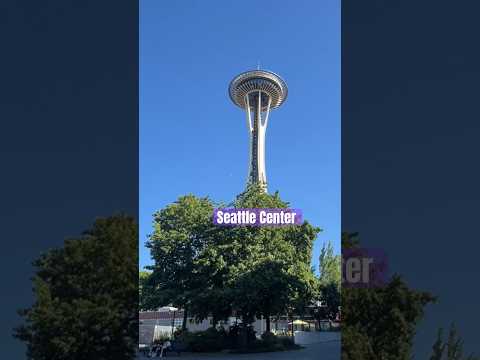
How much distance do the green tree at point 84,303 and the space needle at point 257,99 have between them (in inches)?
213

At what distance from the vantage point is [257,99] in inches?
755

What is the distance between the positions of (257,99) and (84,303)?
26.3 ft

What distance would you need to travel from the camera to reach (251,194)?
56.2 ft

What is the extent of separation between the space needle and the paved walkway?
14.5 feet

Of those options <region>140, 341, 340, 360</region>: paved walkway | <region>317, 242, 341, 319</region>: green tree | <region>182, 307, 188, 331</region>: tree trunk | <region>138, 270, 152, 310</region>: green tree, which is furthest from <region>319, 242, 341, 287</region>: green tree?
<region>138, 270, 152, 310</region>: green tree

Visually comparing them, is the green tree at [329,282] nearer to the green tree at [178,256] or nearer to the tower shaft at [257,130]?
the tower shaft at [257,130]

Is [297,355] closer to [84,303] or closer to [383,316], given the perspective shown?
[383,316]

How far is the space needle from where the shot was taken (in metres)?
17.4

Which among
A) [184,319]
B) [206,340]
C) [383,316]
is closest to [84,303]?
[184,319]

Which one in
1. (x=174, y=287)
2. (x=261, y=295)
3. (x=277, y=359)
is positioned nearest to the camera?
(x=277, y=359)

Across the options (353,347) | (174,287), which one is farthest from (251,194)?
(353,347)

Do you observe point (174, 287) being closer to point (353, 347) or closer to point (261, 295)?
point (261, 295)

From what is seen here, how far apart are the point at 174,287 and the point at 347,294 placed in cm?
518

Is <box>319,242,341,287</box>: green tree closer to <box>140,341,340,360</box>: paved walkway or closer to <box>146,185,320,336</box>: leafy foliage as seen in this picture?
<box>146,185,320,336</box>: leafy foliage
